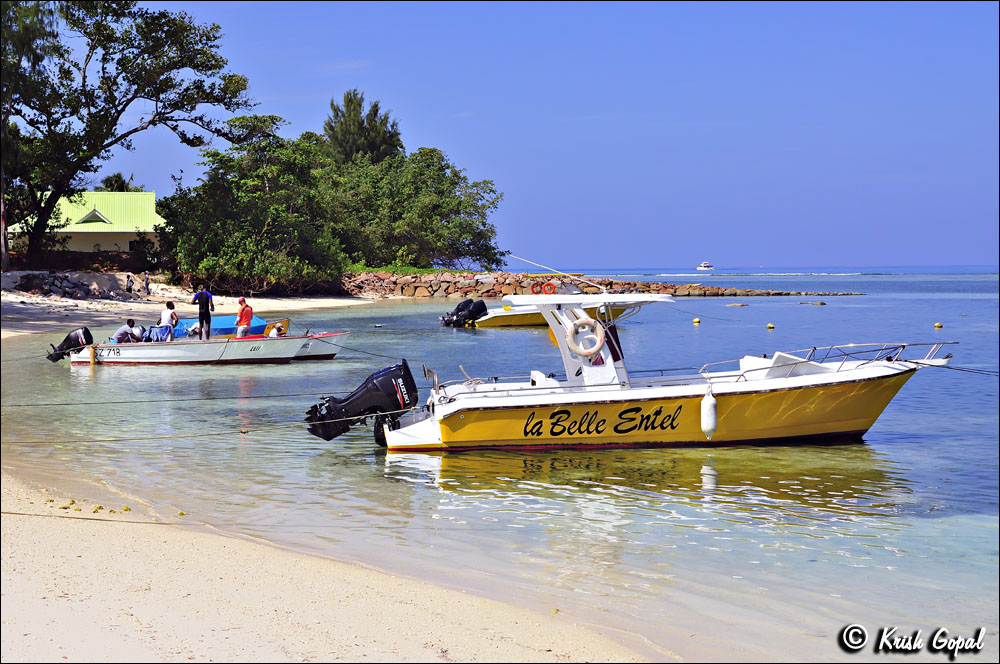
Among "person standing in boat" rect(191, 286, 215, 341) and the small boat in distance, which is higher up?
"person standing in boat" rect(191, 286, 215, 341)

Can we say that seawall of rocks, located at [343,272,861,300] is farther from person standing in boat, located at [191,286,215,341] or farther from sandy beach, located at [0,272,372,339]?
person standing in boat, located at [191,286,215,341]

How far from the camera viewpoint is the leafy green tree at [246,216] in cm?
5281

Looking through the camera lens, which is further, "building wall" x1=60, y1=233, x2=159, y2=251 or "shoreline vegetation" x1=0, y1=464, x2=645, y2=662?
"building wall" x1=60, y1=233, x2=159, y2=251

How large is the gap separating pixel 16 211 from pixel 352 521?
4650 centimetres

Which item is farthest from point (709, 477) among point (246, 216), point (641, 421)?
point (246, 216)

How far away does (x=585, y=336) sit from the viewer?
14008 mm

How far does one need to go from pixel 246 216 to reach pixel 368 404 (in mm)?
43713

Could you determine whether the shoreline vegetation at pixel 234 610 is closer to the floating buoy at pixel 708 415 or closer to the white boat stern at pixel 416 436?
the white boat stern at pixel 416 436

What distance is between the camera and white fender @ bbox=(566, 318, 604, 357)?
13727 millimetres

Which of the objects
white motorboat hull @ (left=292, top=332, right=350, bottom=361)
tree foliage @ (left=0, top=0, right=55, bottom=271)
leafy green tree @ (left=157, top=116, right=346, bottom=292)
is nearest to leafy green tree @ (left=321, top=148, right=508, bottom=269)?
leafy green tree @ (left=157, top=116, right=346, bottom=292)

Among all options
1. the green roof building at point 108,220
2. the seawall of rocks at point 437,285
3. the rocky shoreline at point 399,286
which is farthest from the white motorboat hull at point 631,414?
the seawall of rocks at point 437,285

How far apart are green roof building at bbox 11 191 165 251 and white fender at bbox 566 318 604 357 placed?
48.0m

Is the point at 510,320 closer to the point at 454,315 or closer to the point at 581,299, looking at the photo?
the point at 454,315

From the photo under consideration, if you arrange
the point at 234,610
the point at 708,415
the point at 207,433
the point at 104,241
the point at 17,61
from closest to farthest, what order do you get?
the point at 234,610
the point at 708,415
the point at 207,433
the point at 17,61
the point at 104,241
